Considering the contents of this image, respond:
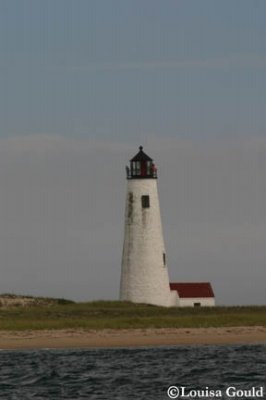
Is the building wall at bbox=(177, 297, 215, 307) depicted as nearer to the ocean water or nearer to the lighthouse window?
the lighthouse window

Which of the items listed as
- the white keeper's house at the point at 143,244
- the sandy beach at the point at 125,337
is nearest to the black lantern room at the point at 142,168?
the white keeper's house at the point at 143,244

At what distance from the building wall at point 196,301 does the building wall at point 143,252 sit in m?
5.39

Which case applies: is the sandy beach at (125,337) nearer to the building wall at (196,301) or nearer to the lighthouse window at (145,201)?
the lighthouse window at (145,201)

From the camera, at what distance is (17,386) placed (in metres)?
43.6

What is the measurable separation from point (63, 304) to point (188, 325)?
10575mm

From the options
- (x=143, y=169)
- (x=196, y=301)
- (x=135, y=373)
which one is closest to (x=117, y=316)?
(x=143, y=169)

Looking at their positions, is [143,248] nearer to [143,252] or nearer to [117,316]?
[143,252]

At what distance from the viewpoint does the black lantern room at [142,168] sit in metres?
71.1

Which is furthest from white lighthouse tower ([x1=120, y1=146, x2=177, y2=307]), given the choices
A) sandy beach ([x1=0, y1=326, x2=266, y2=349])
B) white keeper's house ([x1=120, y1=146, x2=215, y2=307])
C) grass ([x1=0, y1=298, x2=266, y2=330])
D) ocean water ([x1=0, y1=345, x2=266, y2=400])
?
ocean water ([x1=0, y1=345, x2=266, y2=400])

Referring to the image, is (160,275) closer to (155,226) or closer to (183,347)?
(155,226)

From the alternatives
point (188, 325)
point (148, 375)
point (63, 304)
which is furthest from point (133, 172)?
point (148, 375)

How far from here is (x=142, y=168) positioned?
233 feet

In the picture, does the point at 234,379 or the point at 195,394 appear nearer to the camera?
the point at 195,394

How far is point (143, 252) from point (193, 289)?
882cm
